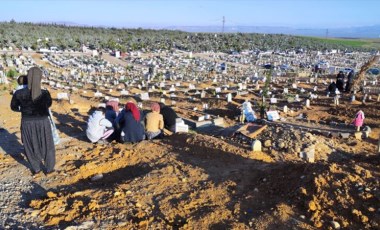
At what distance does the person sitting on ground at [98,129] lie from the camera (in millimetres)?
8031

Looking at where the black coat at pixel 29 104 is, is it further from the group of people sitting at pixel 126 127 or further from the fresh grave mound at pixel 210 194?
the group of people sitting at pixel 126 127

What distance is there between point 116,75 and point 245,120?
13161 mm

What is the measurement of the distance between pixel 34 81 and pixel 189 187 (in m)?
2.72

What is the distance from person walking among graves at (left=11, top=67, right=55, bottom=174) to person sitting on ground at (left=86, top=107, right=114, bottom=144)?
5.52 feet

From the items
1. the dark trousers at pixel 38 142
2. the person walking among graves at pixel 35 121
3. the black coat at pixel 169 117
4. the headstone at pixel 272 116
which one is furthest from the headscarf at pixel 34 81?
the headstone at pixel 272 116

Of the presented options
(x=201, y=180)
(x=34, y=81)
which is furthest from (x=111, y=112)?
(x=201, y=180)

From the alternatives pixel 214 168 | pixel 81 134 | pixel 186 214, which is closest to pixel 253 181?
pixel 214 168

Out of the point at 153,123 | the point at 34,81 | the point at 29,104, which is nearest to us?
the point at 34,81

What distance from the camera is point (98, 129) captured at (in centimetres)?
806

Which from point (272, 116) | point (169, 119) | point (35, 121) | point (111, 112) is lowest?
point (272, 116)

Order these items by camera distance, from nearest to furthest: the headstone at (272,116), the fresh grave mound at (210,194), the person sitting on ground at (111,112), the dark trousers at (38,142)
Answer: the fresh grave mound at (210,194)
the dark trousers at (38,142)
the person sitting on ground at (111,112)
the headstone at (272,116)

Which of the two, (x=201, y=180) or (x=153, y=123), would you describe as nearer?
(x=201, y=180)

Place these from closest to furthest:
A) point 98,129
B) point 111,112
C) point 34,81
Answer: point 34,81 < point 98,129 < point 111,112

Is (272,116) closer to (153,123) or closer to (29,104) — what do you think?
(153,123)
